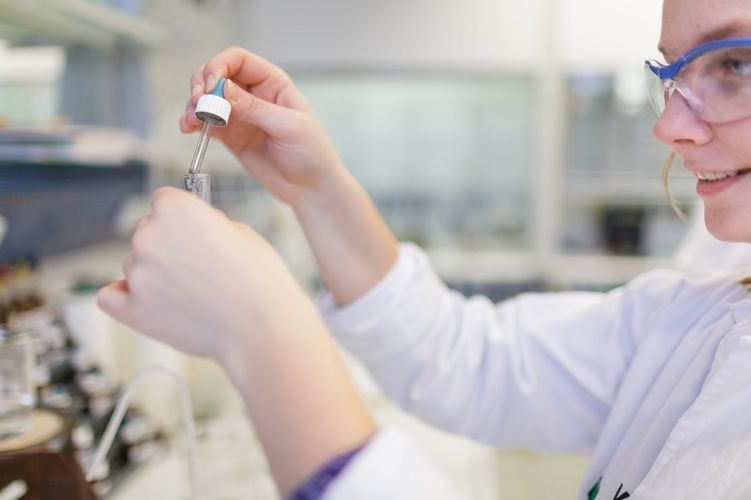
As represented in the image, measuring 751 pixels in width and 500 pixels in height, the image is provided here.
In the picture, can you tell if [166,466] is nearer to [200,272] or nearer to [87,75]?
[200,272]

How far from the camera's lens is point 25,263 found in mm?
1391

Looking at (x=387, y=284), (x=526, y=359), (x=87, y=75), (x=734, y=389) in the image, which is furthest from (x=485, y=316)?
(x=87, y=75)

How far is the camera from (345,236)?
3.27ft

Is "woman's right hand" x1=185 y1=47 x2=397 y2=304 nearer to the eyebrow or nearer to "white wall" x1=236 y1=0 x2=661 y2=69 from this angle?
the eyebrow

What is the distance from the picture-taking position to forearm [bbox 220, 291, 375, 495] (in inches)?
19.8

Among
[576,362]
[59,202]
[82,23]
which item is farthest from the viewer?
[59,202]

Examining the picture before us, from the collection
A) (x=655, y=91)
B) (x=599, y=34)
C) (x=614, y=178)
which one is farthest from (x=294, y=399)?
(x=614, y=178)

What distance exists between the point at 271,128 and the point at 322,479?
20.3 inches

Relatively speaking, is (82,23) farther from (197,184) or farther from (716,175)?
(716,175)

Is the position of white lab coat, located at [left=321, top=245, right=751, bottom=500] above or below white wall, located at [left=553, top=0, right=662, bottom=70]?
below

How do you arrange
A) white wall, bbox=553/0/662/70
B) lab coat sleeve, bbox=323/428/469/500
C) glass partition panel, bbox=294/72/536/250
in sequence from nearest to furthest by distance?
lab coat sleeve, bbox=323/428/469/500 → white wall, bbox=553/0/662/70 → glass partition panel, bbox=294/72/536/250

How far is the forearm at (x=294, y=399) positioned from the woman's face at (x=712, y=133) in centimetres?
52

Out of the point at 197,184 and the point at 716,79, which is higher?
the point at 716,79

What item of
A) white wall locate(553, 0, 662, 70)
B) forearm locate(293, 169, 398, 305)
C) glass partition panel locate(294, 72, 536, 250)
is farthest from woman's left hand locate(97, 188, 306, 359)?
glass partition panel locate(294, 72, 536, 250)
